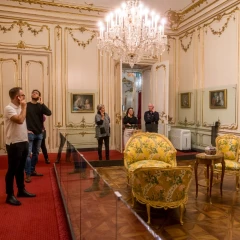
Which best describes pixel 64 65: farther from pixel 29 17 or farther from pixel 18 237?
pixel 18 237

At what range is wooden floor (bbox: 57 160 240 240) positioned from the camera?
1.31 m

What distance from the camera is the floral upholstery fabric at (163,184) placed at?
2.40 meters

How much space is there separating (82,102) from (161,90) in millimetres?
2108

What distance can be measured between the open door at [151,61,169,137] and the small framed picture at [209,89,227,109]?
1.11m

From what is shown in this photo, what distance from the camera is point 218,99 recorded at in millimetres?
5750

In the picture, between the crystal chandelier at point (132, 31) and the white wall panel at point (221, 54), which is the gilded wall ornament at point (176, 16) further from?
the crystal chandelier at point (132, 31)

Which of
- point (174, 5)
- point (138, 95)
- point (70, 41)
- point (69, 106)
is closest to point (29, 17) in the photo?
point (70, 41)

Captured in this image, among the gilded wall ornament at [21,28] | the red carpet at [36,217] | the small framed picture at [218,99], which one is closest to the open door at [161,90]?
the small framed picture at [218,99]

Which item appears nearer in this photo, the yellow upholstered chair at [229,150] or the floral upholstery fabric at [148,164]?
the floral upholstery fabric at [148,164]

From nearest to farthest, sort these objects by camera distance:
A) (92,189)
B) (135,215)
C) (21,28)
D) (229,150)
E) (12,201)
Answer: (135,215)
(92,189)
(12,201)
(229,150)
(21,28)

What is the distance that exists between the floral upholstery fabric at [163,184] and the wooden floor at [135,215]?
0.71 feet

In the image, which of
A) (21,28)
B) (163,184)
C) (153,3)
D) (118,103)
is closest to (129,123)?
(118,103)

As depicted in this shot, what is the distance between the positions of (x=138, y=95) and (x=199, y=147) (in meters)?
4.10

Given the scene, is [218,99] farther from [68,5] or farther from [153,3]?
[68,5]
